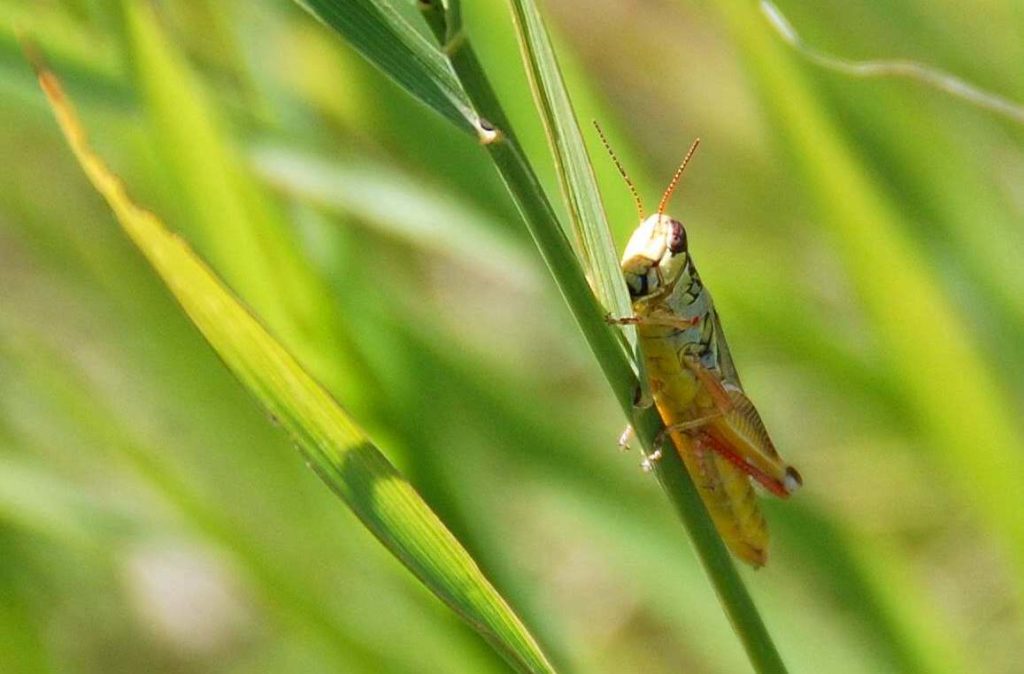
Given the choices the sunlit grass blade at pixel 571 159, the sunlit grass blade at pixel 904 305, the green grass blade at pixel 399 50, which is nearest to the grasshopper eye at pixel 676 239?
the sunlit grass blade at pixel 904 305

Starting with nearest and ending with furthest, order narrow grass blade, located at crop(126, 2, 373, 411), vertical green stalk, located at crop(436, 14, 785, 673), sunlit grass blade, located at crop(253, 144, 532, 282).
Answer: vertical green stalk, located at crop(436, 14, 785, 673), narrow grass blade, located at crop(126, 2, 373, 411), sunlit grass blade, located at crop(253, 144, 532, 282)

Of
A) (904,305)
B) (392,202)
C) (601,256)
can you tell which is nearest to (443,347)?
(392,202)

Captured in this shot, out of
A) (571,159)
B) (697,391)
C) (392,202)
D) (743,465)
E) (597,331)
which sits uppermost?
(571,159)

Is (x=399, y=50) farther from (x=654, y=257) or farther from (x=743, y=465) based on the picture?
(x=743, y=465)

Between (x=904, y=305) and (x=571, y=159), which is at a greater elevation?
(x=571, y=159)

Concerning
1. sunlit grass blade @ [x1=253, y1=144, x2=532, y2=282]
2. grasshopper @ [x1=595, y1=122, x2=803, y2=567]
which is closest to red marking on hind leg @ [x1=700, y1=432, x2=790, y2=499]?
grasshopper @ [x1=595, y1=122, x2=803, y2=567]

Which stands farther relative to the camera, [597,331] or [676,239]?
[676,239]

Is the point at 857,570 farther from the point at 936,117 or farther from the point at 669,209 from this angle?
the point at 669,209

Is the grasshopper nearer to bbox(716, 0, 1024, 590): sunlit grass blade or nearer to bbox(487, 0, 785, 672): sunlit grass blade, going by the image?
bbox(716, 0, 1024, 590): sunlit grass blade
